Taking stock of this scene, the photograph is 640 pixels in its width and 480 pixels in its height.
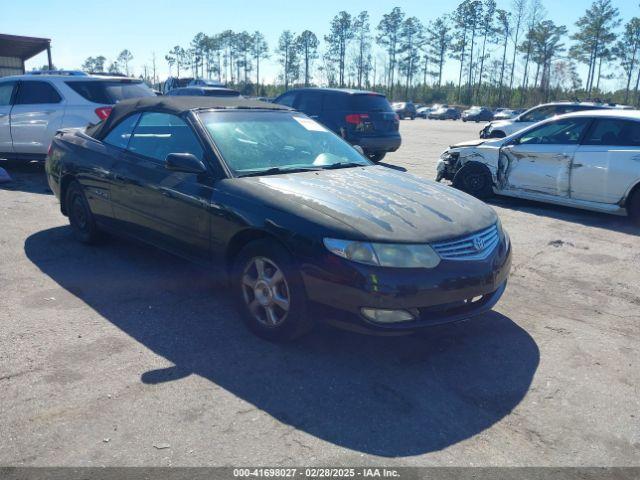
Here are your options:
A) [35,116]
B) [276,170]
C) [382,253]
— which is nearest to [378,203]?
[382,253]

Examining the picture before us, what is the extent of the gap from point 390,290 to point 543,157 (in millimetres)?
5885

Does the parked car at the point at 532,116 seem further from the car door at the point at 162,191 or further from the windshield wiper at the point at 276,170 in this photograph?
the car door at the point at 162,191

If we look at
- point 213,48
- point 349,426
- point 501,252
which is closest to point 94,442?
point 349,426

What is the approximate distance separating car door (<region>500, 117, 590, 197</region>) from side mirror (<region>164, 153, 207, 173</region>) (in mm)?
5801

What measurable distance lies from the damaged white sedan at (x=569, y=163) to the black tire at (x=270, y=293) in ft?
18.7

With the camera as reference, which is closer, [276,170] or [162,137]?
[276,170]

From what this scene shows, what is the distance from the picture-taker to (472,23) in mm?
82438

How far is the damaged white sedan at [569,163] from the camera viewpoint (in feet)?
24.6

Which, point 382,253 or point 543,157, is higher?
point 543,157

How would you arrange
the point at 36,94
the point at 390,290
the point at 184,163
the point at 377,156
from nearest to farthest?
1. the point at 390,290
2. the point at 184,163
3. the point at 36,94
4. the point at 377,156

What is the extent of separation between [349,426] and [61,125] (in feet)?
27.8

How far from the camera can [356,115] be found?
39.5 ft

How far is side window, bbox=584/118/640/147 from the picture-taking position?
7.49 meters

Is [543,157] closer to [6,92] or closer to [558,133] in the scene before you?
[558,133]
